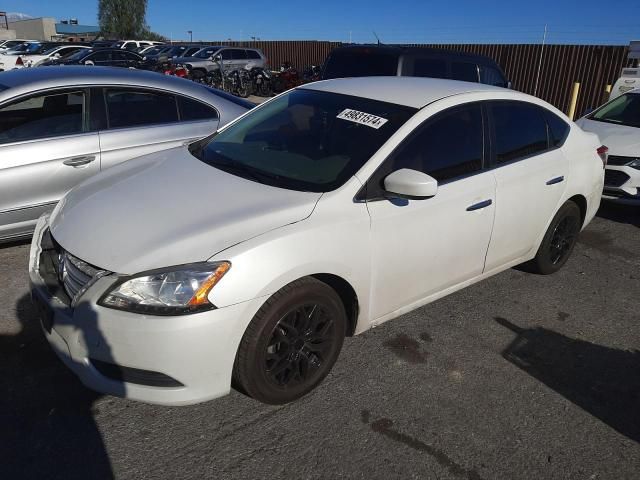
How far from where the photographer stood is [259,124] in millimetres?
3693

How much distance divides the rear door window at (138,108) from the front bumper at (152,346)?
8.29 feet

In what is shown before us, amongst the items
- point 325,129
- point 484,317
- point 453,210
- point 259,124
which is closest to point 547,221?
point 484,317

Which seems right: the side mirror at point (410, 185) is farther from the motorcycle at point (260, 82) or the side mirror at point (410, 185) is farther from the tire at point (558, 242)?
the motorcycle at point (260, 82)

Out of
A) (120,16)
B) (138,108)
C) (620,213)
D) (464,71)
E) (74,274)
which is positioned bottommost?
(620,213)

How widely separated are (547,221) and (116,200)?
3.10m

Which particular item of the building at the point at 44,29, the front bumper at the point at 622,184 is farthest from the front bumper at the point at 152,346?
the building at the point at 44,29

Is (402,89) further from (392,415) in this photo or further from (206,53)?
(206,53)

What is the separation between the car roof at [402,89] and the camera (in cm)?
334

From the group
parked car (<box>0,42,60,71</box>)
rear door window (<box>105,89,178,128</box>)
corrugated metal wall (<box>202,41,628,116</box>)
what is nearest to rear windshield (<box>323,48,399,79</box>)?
rear door window (<box>105,89,178,128</box>)

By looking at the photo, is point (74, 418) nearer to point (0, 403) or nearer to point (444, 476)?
point (0, 403)

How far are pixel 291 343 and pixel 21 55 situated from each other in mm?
23515

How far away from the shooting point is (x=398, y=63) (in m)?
7.66

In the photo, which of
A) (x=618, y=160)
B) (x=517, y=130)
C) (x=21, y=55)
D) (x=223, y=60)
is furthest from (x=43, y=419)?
(x=21, y=55)

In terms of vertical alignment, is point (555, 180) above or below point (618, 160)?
above
